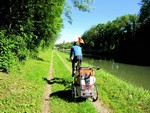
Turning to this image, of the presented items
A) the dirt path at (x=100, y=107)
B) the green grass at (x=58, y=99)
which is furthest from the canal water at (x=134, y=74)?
the dirt path at (x=100, y=107)

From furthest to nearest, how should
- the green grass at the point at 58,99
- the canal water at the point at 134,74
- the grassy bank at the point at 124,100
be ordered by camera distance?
the canal water at the point at 134,74 < the grassy bank at the point at 124,100 < the green grass at the point at 58,99

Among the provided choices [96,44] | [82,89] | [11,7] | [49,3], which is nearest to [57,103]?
[82,89]

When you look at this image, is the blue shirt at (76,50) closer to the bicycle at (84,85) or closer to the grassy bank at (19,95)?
the bicycle at (84,85)

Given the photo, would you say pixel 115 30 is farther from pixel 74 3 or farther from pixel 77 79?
pixel 77 79

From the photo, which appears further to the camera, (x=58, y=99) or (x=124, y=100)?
(x=124, y=100)

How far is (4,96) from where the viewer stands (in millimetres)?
10211

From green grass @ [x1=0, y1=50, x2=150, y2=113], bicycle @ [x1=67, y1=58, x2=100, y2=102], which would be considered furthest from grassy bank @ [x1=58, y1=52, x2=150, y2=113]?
bicycle @ [x1=67, y1=58, x2=100, y2=102]

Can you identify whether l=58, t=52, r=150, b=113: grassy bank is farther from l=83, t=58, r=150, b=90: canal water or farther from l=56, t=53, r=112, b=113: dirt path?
l=83, t=58, r=150, b=90: canal water

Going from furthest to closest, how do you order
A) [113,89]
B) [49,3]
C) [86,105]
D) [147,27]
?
A: [147,27], [49,3], [113,89], [86,105]

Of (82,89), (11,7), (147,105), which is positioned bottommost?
(147,105)

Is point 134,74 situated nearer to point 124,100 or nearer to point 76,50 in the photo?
point 124,100

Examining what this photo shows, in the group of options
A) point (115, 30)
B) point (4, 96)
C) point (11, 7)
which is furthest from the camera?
point (115, 30)

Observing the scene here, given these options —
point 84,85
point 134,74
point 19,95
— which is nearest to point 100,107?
point 84,85

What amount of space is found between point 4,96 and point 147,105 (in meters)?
5.92
